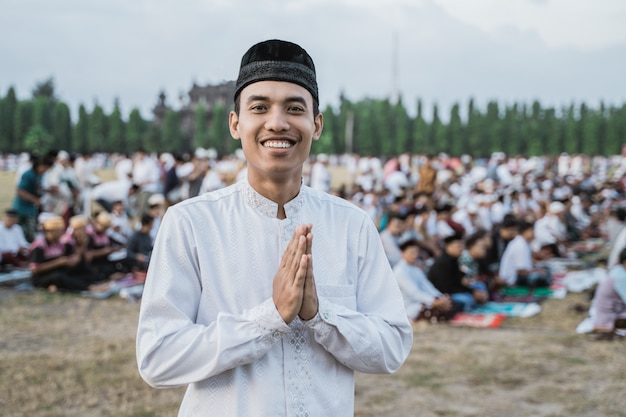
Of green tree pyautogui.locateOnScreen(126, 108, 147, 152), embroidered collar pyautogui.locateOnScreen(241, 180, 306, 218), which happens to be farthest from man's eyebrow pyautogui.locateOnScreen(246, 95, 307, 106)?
green tree pyautogui.locateOnScreen(126, 108, 147, 152)

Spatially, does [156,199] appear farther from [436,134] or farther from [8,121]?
[8,121]

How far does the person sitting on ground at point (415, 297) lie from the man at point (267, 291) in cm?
521

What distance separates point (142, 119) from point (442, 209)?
138ft

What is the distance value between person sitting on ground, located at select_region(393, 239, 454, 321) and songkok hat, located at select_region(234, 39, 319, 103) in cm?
536

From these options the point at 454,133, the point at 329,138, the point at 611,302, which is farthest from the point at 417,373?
the point at 329,138

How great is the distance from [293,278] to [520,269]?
26.0 feet

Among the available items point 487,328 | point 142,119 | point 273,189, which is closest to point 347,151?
point 142,119

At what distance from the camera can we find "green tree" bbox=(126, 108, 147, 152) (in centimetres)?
4797

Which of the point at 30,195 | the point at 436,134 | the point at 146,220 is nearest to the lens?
the point at 146,220

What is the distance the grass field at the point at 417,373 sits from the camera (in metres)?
4.28

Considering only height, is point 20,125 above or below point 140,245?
above

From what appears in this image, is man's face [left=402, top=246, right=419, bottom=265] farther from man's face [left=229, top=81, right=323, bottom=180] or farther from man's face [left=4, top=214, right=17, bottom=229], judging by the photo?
man's face [left=4, top=214, right=17, bottom=229]

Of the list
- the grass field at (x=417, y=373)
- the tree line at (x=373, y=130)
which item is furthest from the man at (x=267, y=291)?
the tree line at (x=373, y=130)

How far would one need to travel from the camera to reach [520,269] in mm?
8680
